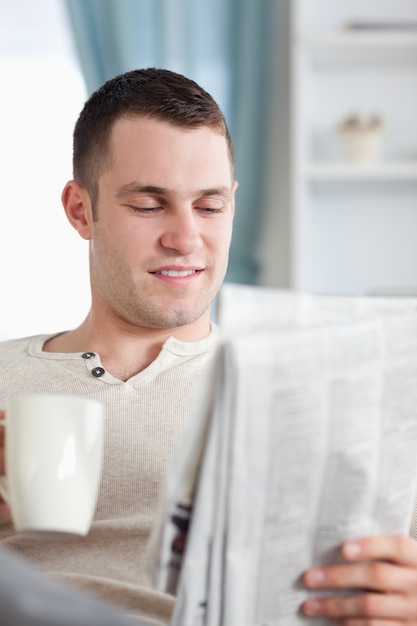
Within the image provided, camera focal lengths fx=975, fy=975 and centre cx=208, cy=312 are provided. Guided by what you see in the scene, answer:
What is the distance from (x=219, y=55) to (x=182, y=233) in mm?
1948

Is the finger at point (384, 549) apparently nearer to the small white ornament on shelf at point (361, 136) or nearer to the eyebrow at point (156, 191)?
the eyebrow at point (156, 191)

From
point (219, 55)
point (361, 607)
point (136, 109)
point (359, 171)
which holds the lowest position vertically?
point (361, 607)

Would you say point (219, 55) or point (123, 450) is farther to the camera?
point (219, 55)

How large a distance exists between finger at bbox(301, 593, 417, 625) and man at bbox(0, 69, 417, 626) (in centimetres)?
33

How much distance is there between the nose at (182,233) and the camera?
55.2 inches

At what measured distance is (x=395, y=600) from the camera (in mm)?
948

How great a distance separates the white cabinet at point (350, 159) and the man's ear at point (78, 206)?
1.49 m

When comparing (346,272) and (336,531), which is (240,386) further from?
(346,272)

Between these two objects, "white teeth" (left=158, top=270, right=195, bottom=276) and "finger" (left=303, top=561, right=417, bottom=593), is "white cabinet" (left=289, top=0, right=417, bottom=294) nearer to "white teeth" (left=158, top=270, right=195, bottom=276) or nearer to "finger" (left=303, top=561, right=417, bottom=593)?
"white teeth" (left=158, top=270, right=195, bottom=276)

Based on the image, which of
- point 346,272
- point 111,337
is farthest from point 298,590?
point 346,272

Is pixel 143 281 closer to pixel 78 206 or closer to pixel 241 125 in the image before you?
pixel 78 206

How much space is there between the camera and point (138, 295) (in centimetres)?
146

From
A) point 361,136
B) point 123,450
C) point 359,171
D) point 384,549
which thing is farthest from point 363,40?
point 384,549

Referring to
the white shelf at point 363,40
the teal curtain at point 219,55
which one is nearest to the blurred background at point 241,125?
the teal curtain at point 219,55
